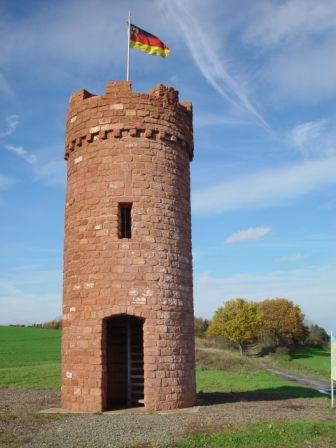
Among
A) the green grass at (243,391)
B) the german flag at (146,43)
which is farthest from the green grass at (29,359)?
the german flag at (146,43)

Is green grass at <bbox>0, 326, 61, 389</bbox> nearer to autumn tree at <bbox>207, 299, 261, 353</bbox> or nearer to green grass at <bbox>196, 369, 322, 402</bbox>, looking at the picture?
green grass at <bbox>196, 369, 322, 402</bbox>

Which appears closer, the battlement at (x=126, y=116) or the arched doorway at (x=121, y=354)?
the battlement at (x=126, y=116)

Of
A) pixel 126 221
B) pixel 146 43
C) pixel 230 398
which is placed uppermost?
pixel 146 43

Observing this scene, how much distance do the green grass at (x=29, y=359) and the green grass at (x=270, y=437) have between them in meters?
11.7

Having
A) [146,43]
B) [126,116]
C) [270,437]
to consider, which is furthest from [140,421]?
[146,43]

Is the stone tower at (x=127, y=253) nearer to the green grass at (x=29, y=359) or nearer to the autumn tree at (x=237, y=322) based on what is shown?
the green grass at (x=29, y=359)

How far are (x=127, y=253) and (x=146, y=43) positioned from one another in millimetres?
7044

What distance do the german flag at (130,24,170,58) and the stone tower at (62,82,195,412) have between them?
1904 mm

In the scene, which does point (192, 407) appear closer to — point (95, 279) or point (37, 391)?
point (95, 279)

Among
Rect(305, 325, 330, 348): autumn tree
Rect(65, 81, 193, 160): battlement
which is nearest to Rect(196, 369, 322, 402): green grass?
Rect(65, 81, 193, 160): battlement

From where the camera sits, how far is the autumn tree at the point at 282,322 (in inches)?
2475

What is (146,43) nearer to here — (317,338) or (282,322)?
(282,322)

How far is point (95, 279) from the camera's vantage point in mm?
12656

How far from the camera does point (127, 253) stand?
1266 cm
